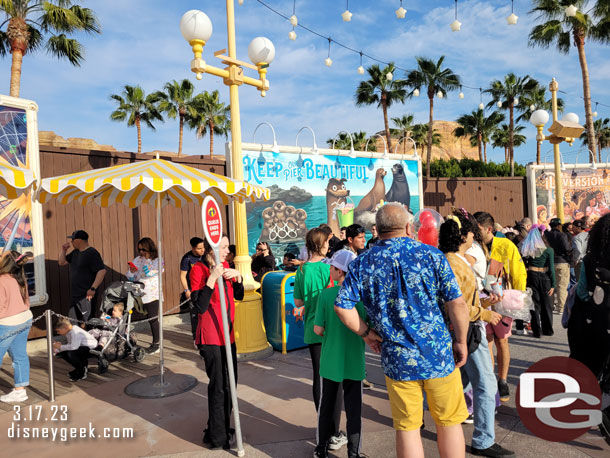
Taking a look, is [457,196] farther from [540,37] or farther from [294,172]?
[540,37]

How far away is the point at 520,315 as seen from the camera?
12.6ft

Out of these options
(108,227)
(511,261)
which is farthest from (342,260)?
(108,227)

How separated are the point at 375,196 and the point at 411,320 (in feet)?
30.6

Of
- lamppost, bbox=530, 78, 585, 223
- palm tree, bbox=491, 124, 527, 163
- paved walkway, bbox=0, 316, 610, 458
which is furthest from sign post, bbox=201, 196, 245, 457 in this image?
palm tree, bbox=491, 124, 527, 163

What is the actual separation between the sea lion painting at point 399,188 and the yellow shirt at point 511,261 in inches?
289

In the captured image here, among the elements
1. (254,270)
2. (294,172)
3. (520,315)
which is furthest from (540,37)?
(520,315)

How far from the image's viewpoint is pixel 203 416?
4.36 metres

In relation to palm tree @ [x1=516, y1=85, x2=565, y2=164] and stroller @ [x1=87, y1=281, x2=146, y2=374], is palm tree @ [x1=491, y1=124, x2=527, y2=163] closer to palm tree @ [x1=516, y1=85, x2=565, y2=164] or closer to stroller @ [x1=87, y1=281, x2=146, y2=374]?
palm tree @ [x1=516, y1=85, x2=565, y2=164]

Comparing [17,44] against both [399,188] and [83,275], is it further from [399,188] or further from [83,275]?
[399,188]

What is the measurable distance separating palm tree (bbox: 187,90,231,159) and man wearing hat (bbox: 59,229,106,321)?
3200 cm

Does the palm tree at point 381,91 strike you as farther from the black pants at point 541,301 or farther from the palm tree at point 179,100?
the black pants at point 541,301

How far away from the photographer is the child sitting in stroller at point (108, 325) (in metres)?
5.98

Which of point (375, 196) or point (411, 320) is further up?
point (375, 196)

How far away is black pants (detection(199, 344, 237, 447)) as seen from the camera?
144 inches
